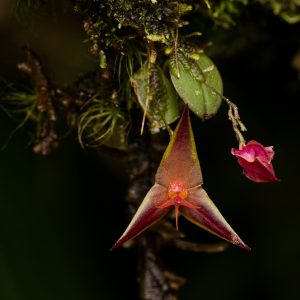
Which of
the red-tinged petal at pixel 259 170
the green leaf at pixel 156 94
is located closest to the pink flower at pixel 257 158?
the red-tinged petal at pixel 259 170

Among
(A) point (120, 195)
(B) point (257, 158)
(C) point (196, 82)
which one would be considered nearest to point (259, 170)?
(B) point (257, 158)

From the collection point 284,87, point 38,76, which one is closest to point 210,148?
point 284,87

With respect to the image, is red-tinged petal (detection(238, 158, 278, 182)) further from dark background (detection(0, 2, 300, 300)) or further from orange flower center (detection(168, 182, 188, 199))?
dark background (detection(0, 2, 300, 300))

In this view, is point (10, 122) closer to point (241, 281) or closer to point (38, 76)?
point (38, 76)

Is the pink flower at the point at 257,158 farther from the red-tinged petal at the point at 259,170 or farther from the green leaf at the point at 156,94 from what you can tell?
the green leaf at the point at 156,94

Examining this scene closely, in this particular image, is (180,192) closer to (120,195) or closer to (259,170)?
(259,170)

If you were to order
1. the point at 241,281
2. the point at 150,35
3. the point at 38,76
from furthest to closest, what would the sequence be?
the point at 241,281, the point at 38,76, the point at 150,35
